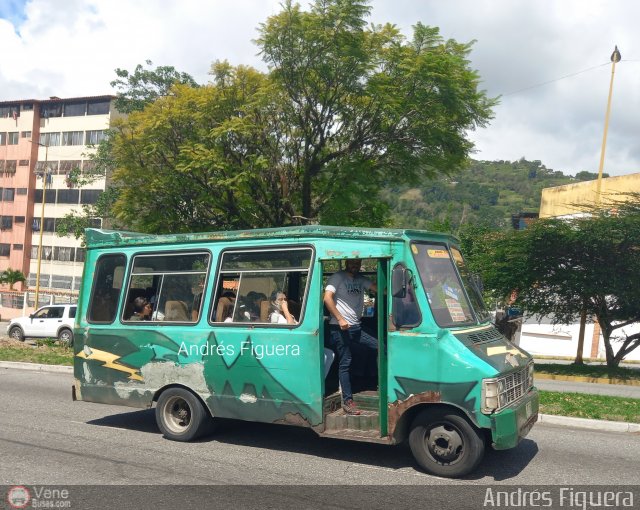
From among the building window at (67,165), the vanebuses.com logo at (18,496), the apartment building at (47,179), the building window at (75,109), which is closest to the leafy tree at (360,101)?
the vanebuses.com logo at (18,496)

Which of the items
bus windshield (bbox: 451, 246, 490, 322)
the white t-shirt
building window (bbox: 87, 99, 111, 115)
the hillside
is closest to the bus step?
the white t-shirt

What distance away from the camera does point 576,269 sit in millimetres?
19234

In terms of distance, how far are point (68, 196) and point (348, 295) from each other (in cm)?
6230

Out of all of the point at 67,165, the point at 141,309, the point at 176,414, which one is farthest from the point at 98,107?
the point at 176,414

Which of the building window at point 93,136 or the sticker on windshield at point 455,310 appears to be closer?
the sticker on windshield at point 455,310

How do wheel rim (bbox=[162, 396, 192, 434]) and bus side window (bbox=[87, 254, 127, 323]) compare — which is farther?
bus side window (bbox=[87, 254, 127, 323])

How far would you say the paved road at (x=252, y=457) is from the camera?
6.39m

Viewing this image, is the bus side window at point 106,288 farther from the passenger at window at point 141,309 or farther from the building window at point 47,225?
the building window at point 47,225

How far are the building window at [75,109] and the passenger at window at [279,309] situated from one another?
2434 inches

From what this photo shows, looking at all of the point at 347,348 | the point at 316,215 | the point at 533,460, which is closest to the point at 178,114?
the point at 316,215

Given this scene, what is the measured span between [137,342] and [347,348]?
2921mm

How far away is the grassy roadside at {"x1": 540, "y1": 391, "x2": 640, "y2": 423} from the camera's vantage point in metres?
9.46

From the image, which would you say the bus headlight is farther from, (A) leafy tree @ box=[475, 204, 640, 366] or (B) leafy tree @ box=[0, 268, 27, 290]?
(B) leafy tree @ box=[0, 268, 27, 290]

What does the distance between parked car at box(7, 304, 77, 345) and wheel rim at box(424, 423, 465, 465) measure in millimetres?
22348
